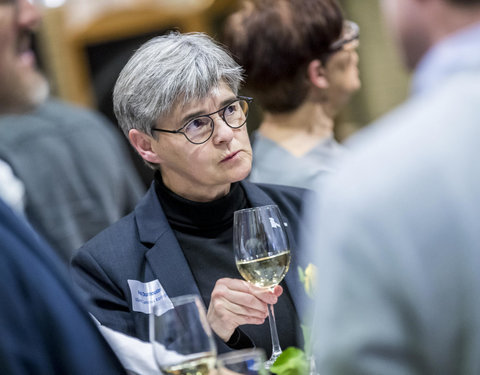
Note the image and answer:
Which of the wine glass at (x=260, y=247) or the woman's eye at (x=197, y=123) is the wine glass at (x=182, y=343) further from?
the woman's eye at (x=197, y=123)

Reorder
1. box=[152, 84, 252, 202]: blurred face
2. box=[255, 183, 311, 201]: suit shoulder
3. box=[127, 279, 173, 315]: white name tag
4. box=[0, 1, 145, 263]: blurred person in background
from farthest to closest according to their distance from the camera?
box=[0, 1, 145, 263]: blurred person in background
box=[255, 183, 311, 201]: suit shoulder
box=[152, 84, 252, 202]: blurred face
box=[127, 279, 173, 315]: white name tag

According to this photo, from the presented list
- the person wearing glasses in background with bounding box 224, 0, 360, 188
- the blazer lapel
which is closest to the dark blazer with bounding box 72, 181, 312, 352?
the blazer lapel

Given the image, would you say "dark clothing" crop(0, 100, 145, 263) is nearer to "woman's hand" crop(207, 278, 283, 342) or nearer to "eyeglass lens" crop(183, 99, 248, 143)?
"eyeglass lens" crop(183, 99, 248, 143)

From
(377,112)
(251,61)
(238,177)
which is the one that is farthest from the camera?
(377,112)

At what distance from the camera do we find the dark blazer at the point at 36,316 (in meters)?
1.22

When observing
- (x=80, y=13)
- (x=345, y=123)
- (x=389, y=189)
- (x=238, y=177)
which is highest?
(x=80, y=13)

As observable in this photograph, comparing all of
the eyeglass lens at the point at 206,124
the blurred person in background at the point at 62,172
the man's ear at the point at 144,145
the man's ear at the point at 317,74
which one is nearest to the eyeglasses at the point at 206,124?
the eyeglass lens at the point at 206,124

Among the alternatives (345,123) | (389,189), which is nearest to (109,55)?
(345,123)

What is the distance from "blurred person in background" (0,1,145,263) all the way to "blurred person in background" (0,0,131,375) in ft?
5.33

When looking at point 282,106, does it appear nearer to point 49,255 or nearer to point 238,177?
point 238,177

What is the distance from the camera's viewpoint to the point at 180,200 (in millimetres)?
2273

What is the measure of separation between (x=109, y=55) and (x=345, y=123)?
290cm

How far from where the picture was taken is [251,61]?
114 inches

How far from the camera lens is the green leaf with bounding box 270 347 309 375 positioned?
1.36 metres
